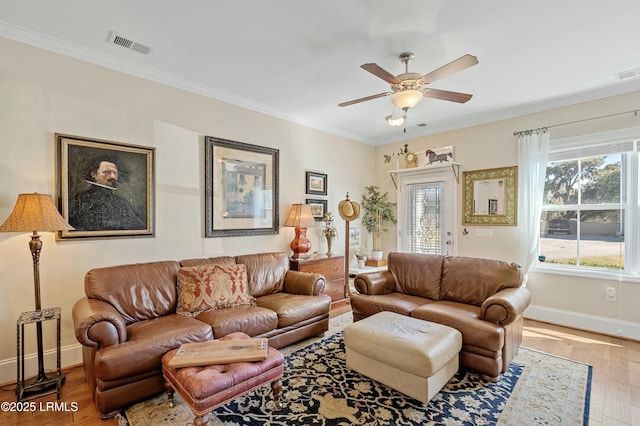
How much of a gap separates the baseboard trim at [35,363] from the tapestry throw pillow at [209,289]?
958 millimetres

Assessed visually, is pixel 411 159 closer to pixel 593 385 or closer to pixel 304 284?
pixel 304 284

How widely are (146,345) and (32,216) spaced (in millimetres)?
1283

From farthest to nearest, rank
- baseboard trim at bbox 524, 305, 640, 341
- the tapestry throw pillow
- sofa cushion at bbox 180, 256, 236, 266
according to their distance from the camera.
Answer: baseboard trim at bbox 524, 305, 640, 341
sofa cushion at bbox 180, 256, 236, 266
the tapestry throw pillow

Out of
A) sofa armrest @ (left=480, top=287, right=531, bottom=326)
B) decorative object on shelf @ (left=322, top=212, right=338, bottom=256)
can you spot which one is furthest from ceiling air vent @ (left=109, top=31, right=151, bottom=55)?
sofa armrest @ (left=480, top=287, right=531, bottom=326)

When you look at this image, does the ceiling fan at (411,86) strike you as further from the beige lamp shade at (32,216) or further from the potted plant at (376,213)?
the potted plant at (376,213)

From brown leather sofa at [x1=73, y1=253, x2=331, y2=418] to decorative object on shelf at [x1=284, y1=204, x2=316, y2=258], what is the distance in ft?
1.26

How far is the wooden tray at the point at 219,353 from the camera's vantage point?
1860 millimetres

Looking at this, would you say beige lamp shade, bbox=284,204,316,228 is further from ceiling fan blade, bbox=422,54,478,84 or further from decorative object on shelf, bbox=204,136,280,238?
ceiling fan blade, bbox=422,54,478,84

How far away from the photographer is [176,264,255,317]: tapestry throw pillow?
277 centimetres

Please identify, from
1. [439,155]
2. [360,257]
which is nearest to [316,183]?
[360,257]

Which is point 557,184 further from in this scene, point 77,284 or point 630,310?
point 77,284

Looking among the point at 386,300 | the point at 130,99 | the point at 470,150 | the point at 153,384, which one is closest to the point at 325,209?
→ the point at 386,300

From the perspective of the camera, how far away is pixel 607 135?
3.45m

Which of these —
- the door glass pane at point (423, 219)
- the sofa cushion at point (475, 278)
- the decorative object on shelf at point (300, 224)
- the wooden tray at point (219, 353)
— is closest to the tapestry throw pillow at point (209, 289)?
the wooden tray at point (219, 353)
